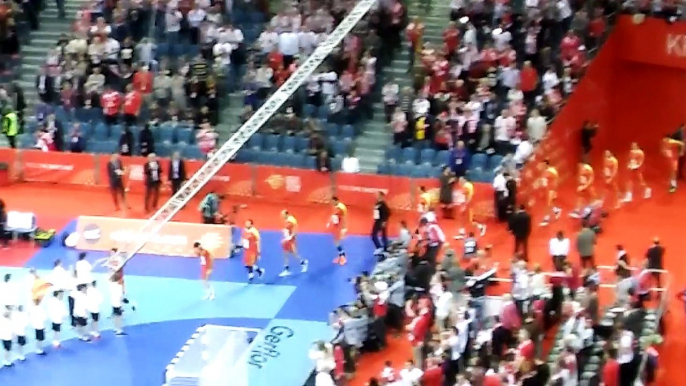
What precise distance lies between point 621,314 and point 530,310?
151 centimetres

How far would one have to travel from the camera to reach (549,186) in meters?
27.8

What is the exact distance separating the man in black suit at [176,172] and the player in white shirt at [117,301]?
6.17 metres

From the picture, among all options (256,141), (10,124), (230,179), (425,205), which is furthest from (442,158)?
(10,124)

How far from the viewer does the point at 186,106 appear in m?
31.1

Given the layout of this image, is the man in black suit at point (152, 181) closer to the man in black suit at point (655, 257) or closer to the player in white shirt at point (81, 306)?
the player in white shirt at point (81, 306)

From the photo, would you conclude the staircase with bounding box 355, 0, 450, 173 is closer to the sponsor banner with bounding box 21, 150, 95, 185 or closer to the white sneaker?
the white sneaker

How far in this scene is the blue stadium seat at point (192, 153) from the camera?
3053cm

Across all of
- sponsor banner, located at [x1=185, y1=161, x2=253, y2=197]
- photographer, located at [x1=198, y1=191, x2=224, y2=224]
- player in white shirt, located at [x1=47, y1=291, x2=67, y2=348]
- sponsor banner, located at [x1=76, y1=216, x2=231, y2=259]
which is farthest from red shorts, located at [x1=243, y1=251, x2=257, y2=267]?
sponsor banner, located at [x1=185, y1=161, x2=253, y2=197]

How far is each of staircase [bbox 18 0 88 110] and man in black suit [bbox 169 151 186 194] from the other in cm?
581

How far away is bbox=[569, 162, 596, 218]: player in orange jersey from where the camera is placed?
2814cm

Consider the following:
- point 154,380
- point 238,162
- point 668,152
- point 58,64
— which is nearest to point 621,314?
point 154,380

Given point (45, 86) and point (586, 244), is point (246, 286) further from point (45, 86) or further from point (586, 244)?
point (45, 86)

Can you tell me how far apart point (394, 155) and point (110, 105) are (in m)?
7.18

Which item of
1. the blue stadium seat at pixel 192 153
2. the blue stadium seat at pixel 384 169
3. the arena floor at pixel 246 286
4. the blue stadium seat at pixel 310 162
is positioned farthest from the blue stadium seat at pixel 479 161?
the blue stadium seat at pixel 192 153
